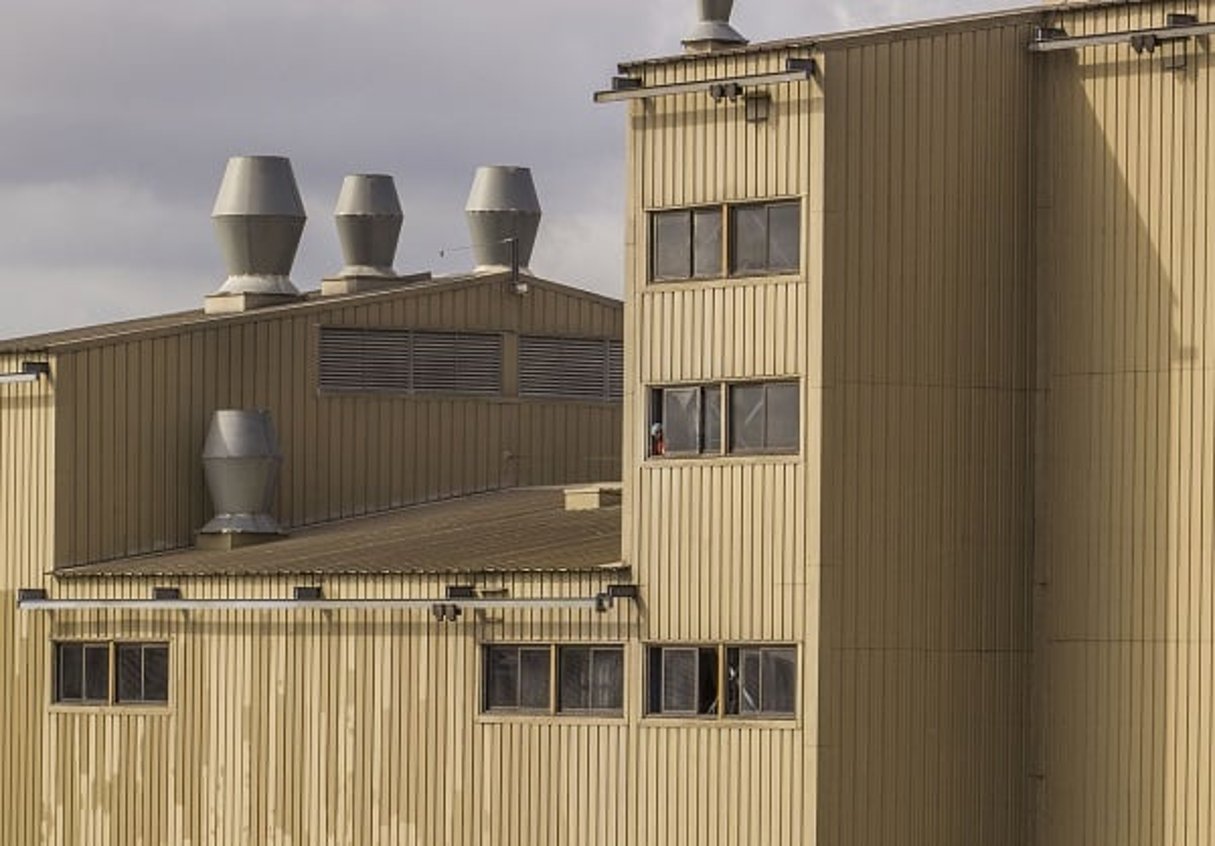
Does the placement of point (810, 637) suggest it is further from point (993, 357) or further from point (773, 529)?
point (993, 357)

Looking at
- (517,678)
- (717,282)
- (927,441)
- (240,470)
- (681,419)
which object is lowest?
(517,678)

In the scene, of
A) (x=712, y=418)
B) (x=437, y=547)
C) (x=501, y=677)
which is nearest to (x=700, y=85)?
(x=712, y=418)

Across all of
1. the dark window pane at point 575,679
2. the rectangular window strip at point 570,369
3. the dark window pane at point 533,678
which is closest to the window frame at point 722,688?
the dark window pane at point 575,679

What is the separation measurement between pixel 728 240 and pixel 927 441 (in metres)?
3.97

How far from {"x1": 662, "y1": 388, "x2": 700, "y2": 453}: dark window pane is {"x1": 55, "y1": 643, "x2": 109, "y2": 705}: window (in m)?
13.1

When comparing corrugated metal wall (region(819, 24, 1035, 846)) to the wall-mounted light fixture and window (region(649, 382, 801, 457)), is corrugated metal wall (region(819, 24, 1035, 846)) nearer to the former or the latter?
window (region(649, 382, 801, 457))

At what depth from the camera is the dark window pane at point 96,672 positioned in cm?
5962

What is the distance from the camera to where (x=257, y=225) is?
68.4 meters

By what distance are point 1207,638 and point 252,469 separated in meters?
20.2

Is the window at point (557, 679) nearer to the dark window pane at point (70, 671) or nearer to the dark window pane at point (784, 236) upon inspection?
the dark window pane at point (784, 236)

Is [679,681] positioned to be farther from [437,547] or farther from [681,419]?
[437,547]

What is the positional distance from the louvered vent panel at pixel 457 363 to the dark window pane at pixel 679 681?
17.3 m

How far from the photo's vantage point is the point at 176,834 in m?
58.4

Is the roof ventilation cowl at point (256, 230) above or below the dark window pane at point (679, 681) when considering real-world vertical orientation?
above
